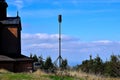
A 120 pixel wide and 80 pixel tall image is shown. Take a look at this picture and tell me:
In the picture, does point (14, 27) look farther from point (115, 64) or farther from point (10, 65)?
point (115, 64)

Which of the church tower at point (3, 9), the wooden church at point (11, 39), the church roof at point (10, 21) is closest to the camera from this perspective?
the wooden church at point (11, 39)

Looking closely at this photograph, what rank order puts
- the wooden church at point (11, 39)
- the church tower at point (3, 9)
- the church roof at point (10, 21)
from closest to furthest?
1. the wooden church at point (11, 39)
2. the church roof at point (10, 21)
3. the church tower at point (3, 9)

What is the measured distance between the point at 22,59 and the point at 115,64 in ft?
97.7

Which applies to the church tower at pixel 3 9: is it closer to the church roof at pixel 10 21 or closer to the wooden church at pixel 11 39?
the wooden church at pixel 11 39

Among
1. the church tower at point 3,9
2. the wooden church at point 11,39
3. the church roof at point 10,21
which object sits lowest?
the wooden church at point 11,39

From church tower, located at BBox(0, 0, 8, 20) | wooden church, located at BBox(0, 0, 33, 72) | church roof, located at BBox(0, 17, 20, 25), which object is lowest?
wooden church, located at BBox(0, 0, 33, 72)

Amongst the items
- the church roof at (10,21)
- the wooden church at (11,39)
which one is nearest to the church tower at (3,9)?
the wooden church at (11,39)

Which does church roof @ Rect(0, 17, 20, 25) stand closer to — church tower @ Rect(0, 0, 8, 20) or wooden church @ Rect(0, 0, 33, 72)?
wooden church @ Rect(0, 0, 33, 72)

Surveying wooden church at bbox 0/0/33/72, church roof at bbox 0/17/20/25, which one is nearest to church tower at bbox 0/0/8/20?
wooden church at bbox 0/0/33/72

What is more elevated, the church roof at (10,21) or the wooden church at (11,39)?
the church roof at (10,21)

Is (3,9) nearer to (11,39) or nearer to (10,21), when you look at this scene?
(10,21)

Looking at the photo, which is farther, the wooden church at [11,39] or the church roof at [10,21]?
the church roof at [10,21]

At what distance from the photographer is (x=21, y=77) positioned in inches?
928

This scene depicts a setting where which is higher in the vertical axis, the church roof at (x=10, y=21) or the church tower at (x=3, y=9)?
the church tower at (x=3, y=9)
